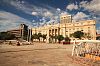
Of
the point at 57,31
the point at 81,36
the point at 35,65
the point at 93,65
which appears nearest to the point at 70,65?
the point at 93,65

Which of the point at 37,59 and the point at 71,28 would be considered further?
the point at 71,28

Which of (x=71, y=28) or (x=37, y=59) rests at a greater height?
(x=71, y=28)

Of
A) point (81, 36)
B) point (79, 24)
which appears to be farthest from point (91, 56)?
point (79, 24)

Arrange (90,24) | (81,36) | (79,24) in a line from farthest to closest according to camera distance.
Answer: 1. (79,24)
2. (90,24)
3. (81,36)

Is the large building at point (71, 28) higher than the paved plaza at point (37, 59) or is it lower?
higher

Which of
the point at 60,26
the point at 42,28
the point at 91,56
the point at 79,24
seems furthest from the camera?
the point at 42,28

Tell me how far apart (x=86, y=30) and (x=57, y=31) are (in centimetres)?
2938

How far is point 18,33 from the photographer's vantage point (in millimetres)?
194250

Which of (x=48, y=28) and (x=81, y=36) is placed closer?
(x=81, y=36)

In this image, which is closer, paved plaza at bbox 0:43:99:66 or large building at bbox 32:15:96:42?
paved plaza at bbox 0:43:99:66

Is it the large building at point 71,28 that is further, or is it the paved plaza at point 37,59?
the large building at point 71,28

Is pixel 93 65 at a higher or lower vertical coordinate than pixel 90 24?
lower

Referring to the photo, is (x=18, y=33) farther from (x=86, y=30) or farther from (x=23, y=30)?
(x=86, y=30)

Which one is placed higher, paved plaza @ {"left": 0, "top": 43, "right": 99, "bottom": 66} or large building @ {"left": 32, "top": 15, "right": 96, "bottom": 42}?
large building @ {"left": 32, "top": 15, "right": 96, "bottom": 42}
